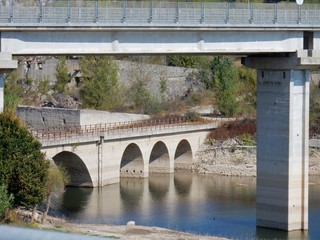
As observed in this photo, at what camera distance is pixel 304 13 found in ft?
129

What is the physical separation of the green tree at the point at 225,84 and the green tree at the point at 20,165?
37.6m

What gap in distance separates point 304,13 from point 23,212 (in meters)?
15.6

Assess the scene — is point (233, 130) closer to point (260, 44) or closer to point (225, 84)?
point (225, 84)

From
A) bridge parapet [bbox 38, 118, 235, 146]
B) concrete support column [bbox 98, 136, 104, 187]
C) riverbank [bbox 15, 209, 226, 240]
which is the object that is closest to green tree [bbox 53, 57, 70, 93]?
bridge parapet [bbox 38, 118, 235, 146]

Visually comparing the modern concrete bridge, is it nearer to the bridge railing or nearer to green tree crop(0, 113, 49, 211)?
green tree crop(0, 113, 49, 211)

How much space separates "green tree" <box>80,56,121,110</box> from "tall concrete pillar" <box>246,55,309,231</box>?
32.1 metres

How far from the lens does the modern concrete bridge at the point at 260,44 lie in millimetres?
33281

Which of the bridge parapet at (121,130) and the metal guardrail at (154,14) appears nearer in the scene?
the metal guardrail at (154,14)

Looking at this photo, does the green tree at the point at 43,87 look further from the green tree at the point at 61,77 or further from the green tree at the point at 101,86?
the green tree at the point at 101,86

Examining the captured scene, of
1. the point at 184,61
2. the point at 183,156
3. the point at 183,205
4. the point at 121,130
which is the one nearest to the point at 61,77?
the point at 184,61

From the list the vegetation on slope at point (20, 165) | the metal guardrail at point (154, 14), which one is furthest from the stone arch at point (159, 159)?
the vegetation on slope at point (20, 165)

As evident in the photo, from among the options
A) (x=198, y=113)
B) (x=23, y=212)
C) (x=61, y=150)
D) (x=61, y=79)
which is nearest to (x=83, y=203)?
(x=61, y=150)

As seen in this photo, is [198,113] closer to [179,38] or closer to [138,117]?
[138,117]

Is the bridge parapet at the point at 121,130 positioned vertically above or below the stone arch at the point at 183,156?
above
